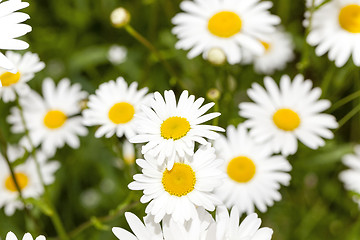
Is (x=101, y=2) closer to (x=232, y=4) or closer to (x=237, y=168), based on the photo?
(x=232, y=4)

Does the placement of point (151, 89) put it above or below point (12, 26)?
below

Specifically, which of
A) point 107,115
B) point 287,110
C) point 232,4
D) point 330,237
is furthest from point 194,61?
point 330,237

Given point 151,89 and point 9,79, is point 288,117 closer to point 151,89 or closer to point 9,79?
point 151,89

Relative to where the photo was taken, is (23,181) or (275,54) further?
(275,54)

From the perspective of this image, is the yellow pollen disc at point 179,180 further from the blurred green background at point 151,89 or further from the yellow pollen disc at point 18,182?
the yellow pollen disc at point 18,182

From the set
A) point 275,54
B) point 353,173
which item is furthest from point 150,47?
point 353,173

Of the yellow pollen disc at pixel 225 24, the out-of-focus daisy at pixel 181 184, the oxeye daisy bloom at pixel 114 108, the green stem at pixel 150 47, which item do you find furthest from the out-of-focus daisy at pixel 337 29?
the out-of-focus daisy at pixel 181 184
